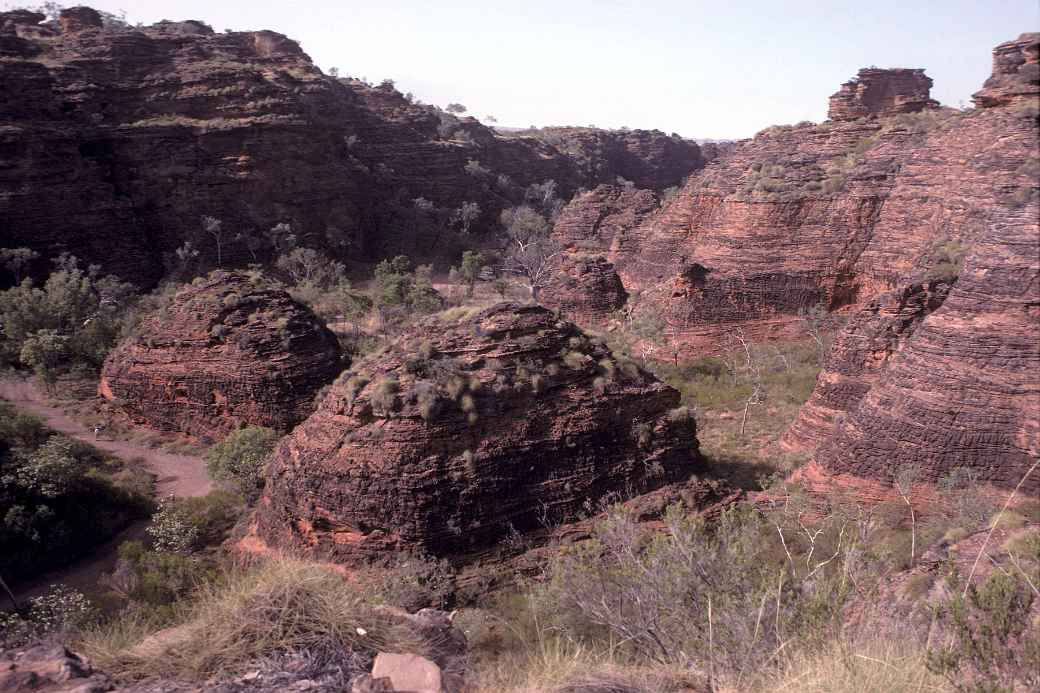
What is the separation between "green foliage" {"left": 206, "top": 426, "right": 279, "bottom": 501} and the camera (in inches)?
642

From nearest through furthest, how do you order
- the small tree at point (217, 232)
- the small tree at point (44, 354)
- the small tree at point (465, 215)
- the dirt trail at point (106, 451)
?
the dirt trail at point (106, 451) → the small tree at point (44, 354) → the small tree at point (217, 232) → the small tree at point (465, 215)

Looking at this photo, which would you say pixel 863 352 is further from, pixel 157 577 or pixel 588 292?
pixel 157 577

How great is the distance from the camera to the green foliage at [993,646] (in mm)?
4688

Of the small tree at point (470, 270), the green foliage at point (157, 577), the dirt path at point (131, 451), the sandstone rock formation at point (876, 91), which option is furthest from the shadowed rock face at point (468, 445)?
the small tree at point (470, 270)

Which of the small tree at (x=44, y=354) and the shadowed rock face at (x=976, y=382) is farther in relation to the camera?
the small tree at (x=44, y=354)

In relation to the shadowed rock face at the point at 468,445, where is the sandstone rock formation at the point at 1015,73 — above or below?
above

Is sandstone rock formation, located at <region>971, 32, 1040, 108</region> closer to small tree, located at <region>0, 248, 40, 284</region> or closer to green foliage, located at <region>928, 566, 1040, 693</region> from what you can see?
green foliage, located at <region>928, 566, 1040, 693</region>

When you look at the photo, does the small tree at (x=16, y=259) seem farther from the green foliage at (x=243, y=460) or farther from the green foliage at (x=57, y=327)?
the green foliage at (x=243, y=460)

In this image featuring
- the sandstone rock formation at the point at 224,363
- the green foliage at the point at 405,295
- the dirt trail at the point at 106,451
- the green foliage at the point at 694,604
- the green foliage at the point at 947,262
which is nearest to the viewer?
the green foliage at the point at 694,604

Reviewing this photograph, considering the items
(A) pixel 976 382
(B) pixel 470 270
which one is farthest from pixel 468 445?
(B) pixel 470 270

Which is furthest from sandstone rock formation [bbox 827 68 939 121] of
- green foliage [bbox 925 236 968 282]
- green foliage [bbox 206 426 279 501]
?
green foliage [bbox 206 426 279 501]

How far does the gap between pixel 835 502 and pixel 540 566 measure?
219 inches

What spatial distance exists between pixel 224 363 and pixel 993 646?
1869cm

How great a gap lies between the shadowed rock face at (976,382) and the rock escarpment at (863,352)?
75.1 inches
